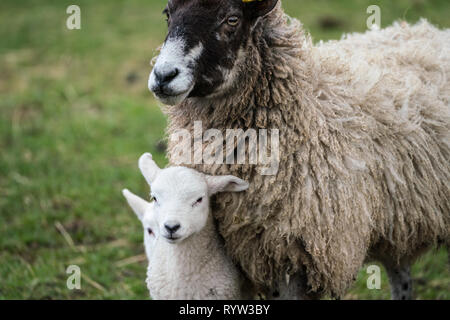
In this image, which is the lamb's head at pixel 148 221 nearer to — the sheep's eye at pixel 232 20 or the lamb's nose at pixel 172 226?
the lamb's nose at pixel 172 226

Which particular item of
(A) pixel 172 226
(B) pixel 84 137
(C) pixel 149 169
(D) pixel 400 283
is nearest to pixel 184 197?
(A) pixel 172 226

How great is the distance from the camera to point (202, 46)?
105 inches

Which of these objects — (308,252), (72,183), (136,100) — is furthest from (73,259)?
(136,100)

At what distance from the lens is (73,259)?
4551mm

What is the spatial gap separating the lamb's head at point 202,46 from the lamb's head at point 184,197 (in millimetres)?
418

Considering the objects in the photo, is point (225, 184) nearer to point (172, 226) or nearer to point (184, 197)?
point (184, 197)

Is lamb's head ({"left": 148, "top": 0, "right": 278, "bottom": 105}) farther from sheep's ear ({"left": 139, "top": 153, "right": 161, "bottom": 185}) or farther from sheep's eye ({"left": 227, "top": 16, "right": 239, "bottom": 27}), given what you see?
sheep's ear ({"left": 139, "top": 153, "right": 161, "bottom": 185})

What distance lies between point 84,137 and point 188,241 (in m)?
4.18

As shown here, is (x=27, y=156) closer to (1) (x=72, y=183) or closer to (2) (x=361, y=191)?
(1) (x=72, y=183)

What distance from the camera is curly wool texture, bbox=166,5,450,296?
285 centimetres

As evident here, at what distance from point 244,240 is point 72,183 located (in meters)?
3.22

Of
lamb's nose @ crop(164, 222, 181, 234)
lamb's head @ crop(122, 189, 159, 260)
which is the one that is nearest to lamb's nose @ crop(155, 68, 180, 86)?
lamb's nose @ crop(164, 222, 181, 234)

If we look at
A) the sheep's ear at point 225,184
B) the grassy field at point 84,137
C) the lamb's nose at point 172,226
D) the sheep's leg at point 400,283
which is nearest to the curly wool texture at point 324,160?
the sheep's ear at point 225,184

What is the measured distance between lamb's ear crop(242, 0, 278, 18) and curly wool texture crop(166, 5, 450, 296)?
0.08 metres
